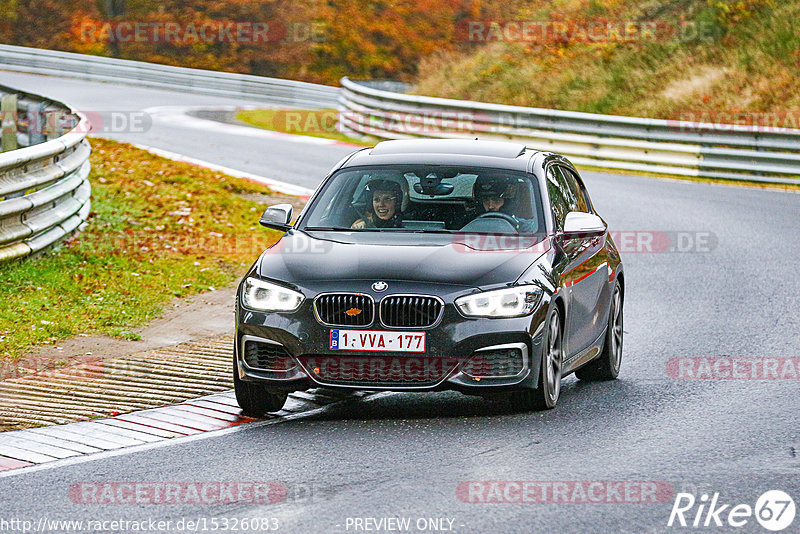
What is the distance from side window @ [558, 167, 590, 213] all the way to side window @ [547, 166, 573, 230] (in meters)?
0.15

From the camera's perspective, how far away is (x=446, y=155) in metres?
9.40

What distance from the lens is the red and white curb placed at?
737cm

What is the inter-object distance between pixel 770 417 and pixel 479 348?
6.46 ft

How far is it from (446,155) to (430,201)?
43 centimetres

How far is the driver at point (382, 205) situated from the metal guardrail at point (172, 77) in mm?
32008

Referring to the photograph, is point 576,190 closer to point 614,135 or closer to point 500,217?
point 500,217

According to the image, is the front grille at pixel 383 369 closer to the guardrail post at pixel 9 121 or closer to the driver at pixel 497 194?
the driver at pixel 497 194

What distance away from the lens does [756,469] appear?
6.94m

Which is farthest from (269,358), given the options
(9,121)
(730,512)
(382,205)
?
(9,121)

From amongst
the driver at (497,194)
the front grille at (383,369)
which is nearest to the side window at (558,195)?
the driver at (497,194)

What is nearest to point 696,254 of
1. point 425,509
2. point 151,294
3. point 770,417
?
point 151,294

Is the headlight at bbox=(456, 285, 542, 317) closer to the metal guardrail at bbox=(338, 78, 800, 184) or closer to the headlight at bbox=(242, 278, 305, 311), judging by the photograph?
the headlight at bbox=(242, 278, 305, 311)

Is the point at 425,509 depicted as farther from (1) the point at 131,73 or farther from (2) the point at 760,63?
(1) the point at 131,73

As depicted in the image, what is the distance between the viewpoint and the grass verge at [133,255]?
36.2 ft
